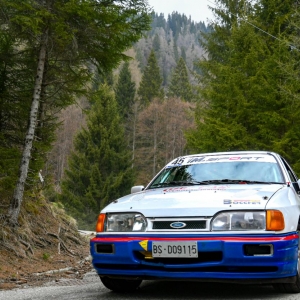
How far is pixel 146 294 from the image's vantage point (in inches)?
205

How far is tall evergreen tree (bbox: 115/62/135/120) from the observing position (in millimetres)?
65938

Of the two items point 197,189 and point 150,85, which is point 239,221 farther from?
point 150,85

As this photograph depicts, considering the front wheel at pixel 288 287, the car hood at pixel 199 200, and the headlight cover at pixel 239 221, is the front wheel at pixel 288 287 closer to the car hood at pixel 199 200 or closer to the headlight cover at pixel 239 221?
the headlight cover at pixel 239 221

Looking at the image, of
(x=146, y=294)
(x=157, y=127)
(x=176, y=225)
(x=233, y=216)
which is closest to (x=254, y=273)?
(x=233, y=216)

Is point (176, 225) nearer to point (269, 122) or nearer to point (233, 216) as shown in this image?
point (233, 216)

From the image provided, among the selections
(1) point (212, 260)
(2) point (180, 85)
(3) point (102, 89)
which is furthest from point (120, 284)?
(2) point (180, 85)

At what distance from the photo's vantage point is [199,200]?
15.6 ft

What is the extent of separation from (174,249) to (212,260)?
1.18 ft

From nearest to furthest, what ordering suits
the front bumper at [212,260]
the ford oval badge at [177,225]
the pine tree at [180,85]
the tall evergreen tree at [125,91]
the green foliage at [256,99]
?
the front bumper at [212,260] → the ford oval badge at [177,225] → the green foliage at [256,99] → the tall evergreen tree at [125,91] → the pine tree at [180,85]

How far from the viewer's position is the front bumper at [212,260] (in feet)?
14.4

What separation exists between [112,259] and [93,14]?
533cm

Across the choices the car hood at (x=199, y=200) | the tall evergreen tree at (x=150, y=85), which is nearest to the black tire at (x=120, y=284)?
the car hood at (x=199, y=200)

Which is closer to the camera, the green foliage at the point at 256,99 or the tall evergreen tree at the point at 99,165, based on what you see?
the green foliage at the point at 256,99

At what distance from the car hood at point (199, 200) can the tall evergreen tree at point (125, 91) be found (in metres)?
60.6
